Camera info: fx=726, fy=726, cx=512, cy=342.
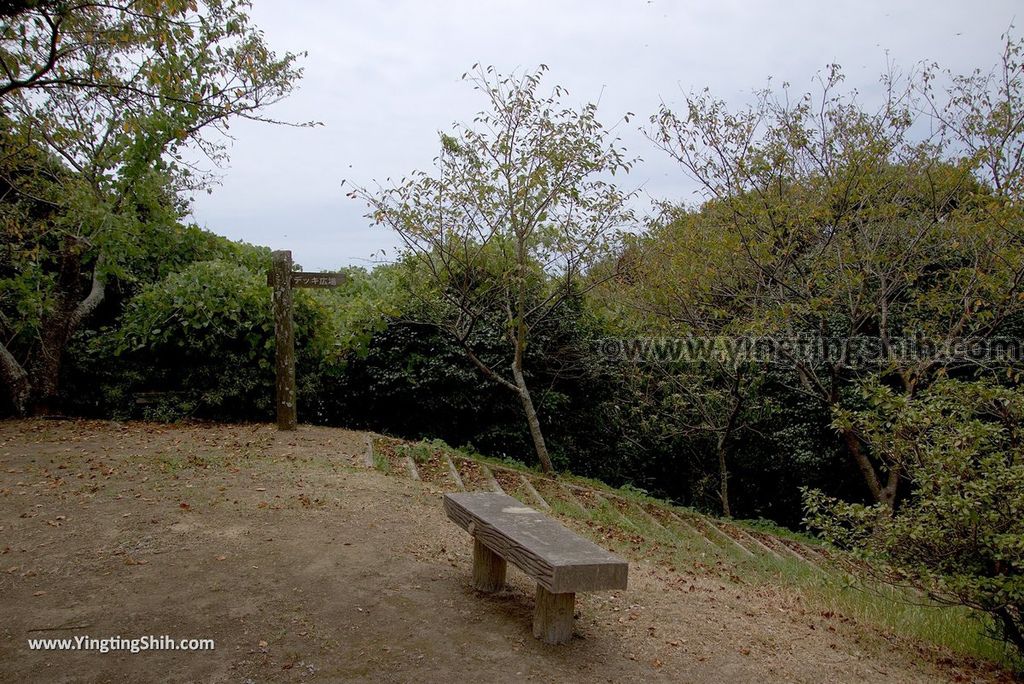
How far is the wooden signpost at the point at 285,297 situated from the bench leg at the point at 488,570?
5277 millimetres

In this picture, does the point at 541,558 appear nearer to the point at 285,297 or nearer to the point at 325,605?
the point at 325,605

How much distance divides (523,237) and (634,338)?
314cm

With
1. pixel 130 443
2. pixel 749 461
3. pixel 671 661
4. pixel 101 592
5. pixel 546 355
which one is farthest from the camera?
pixel 749 461

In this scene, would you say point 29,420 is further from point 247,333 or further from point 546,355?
point 546,355

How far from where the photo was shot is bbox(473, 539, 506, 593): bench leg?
14.7ft

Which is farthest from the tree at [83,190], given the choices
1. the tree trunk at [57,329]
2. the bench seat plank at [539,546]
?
the bench seat plank at [539,546]

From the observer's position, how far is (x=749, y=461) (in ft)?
42.9

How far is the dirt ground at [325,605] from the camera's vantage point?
3525 mm

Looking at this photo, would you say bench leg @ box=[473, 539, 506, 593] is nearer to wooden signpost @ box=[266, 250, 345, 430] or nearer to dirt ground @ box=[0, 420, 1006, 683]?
dirt ground @ box=[0, 420, 1006, 683]

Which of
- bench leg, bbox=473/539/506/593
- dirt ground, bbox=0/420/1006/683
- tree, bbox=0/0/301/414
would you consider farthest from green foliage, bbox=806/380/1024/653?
tree, bbox=0/0/301/414

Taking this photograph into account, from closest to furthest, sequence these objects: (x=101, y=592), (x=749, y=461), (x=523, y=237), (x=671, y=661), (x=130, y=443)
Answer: (x=671, y=661) → (x=101, y=592) → (x=130, y=443) → (x=523, y=237) → (x=749, y=461)

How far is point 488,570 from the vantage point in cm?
448

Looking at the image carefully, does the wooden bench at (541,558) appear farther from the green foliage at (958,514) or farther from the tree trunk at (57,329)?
the tree trunk at (57,329)

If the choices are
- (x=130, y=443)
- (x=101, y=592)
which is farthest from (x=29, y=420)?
(x=101, y=592)
